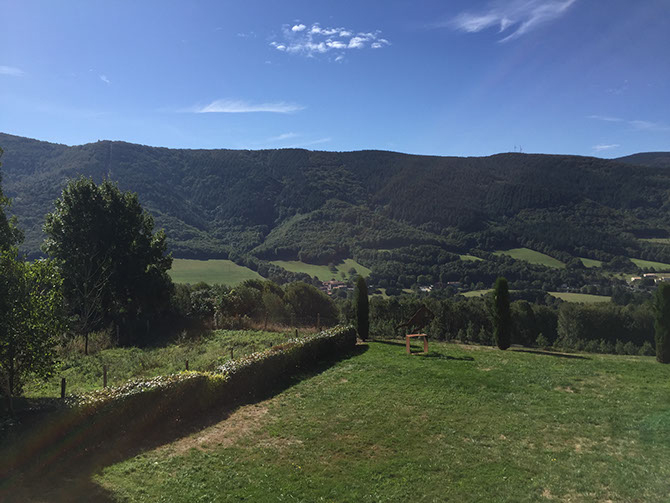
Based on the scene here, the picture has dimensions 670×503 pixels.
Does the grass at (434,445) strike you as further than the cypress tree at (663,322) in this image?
No

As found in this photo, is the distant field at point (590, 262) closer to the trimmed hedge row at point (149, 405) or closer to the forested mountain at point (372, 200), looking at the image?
the forested mountain at point (372, 200)

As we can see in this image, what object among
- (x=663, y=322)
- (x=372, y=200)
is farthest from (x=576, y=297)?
(x=372, y=200)

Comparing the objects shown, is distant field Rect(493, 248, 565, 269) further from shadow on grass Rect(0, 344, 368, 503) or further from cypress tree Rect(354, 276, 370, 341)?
shadow on grass Rect(0, 344, 368, 503)

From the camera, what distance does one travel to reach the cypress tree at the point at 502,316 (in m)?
21.2

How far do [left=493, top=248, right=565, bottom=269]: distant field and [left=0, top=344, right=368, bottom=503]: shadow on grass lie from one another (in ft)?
354

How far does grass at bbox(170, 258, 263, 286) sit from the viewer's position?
247 ft

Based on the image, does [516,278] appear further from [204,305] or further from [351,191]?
[204,305]

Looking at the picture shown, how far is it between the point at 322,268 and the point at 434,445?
91863mm

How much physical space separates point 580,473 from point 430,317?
13410 millimetres

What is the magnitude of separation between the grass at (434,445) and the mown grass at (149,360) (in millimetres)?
5968

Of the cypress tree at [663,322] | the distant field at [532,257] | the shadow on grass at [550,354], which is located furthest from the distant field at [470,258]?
Result: the cypress tree at [663,322]

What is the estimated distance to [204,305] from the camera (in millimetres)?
31766

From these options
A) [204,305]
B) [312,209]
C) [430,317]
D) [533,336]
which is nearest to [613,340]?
[533,336]

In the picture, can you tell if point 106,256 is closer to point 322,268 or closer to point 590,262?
point 322,268
